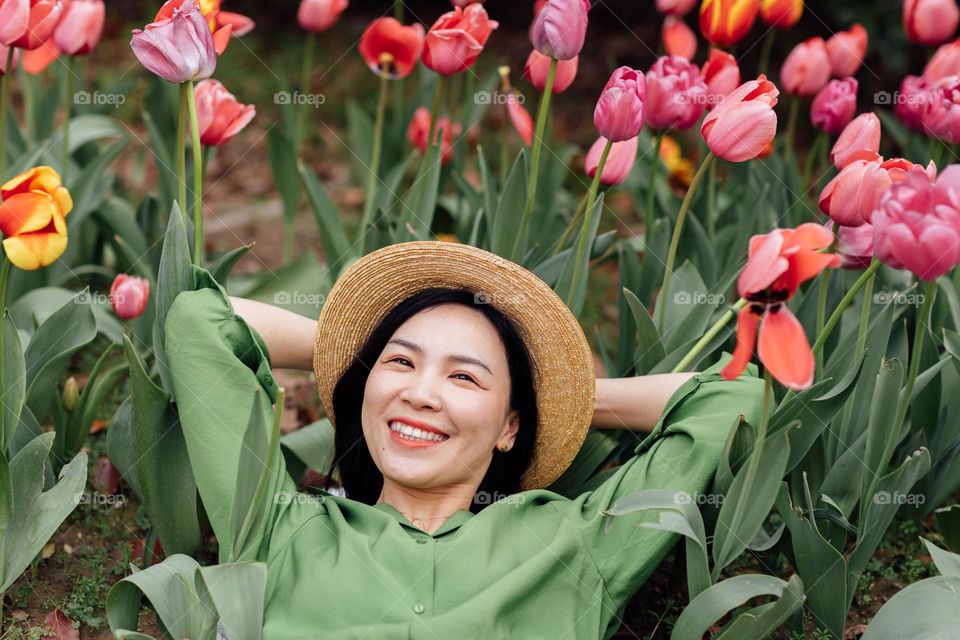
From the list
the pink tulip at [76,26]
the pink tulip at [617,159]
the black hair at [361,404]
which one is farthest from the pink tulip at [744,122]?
the pink tulip at [76,26]

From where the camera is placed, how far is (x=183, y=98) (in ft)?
8.17

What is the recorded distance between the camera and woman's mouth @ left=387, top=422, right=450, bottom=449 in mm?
2314

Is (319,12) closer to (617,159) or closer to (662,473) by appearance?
(617,159)

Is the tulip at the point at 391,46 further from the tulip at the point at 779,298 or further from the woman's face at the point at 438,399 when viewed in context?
the tulip at the point at 779,298

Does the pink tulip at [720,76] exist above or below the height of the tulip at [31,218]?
above

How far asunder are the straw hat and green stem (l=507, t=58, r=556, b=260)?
325 mm

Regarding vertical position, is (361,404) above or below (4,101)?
below

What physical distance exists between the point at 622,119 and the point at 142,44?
949 mm

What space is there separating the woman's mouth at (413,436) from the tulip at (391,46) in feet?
4.56

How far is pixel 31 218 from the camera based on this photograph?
2172 mm

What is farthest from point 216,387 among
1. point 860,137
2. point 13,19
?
point 860,137

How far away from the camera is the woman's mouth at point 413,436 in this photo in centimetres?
231

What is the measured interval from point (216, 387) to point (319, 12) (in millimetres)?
1595

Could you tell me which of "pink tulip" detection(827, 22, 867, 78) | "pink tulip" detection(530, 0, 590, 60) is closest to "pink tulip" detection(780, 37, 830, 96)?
"pink tulip" detection(827, 22, 867, 78)
